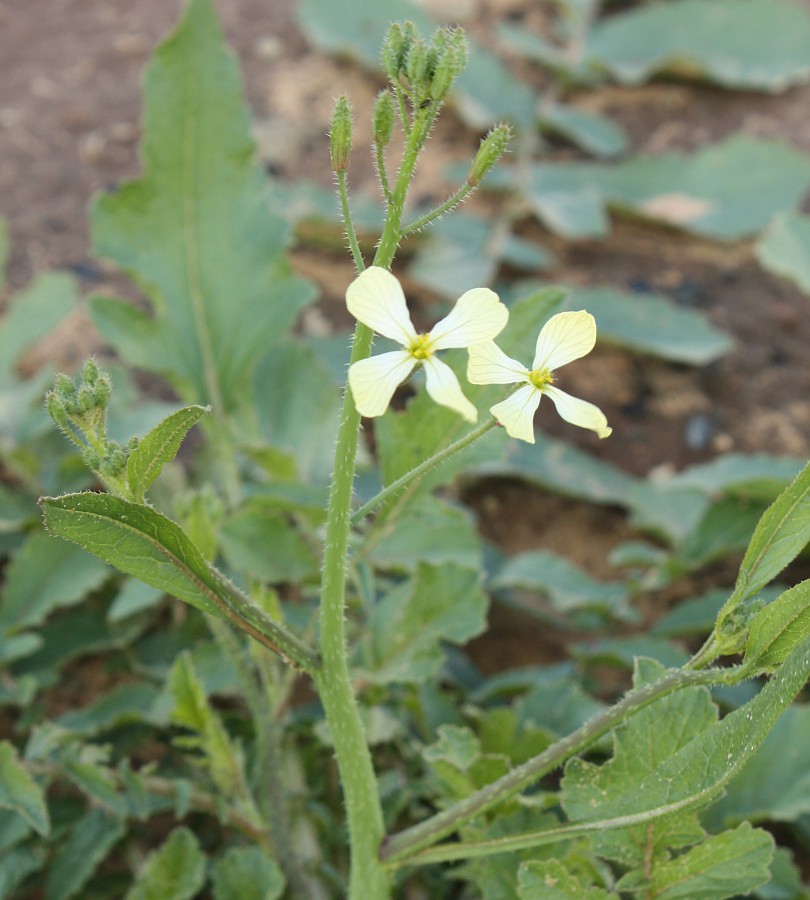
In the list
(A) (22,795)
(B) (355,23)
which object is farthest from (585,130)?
(A) (22,795)

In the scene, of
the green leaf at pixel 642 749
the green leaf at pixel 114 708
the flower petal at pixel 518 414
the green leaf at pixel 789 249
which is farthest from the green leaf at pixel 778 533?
the green leaf at pixel 789 249

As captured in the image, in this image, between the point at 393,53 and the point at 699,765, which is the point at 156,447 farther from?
the point at 699,765

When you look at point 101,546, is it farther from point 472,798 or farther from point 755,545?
point 755,545

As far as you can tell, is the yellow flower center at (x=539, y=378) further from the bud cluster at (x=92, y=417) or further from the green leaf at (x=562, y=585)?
the green leaf at (x=562, y=585)

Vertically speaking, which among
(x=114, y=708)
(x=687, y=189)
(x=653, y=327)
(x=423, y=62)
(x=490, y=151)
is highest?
(x=423, y=62)

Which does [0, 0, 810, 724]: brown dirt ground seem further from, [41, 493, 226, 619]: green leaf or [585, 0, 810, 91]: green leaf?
[41, 493, 226, 619]: green leaf

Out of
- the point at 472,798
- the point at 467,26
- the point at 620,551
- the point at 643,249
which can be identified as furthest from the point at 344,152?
the point at 467,26

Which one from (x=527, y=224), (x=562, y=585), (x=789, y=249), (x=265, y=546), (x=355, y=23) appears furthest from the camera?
(x=355, y=23)
